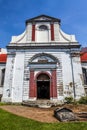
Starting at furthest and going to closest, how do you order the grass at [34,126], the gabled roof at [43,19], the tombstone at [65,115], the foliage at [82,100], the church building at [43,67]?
1. the gabled roof at [43,19]
2. the church building at [43,67]
3. the foliage at [82,100]
4. the tombstone at [65,115]
5. the grass at [34,126]

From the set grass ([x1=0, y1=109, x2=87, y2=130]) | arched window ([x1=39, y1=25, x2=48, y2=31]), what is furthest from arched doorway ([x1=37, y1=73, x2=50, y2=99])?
grass ([x1=0, y1=109, x2=87, y2=130])

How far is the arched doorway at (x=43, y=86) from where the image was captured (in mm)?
23205

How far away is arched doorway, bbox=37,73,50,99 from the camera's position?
23205 mm

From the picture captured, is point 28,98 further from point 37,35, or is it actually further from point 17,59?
point 37,35

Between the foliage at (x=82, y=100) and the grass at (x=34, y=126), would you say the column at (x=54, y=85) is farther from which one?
the grass at (x=34, y=126)

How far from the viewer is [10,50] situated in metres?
24.2

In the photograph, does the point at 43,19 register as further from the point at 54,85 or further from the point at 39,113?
the point at 39,113

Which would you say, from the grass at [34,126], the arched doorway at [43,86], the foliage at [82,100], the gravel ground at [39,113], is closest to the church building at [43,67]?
the arched doorway at [43,86]

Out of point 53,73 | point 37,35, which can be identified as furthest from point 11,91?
point 37,35

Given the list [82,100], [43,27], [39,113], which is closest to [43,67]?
[82,100]

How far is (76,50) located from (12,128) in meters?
17.5

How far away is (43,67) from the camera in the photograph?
23203 mm

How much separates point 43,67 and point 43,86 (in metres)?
2.97

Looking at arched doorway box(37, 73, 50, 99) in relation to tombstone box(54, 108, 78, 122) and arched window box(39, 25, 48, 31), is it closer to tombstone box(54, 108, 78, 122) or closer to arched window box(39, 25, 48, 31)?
arched window box(39, 25, 48, 31)
